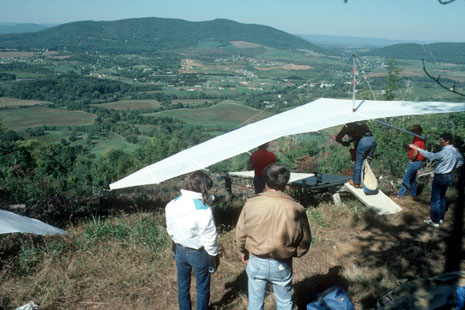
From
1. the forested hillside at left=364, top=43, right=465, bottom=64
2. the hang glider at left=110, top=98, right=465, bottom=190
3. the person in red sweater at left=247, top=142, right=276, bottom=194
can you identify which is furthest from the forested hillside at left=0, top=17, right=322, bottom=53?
the person in red sweater at left=247, top=142, right=276, bottom=194

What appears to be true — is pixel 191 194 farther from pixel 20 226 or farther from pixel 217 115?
pixel 217 115

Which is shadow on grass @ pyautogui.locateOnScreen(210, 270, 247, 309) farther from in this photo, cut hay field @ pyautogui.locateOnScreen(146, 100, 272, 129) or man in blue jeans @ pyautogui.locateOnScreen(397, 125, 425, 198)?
cut hay field @ pyautogui.locateOnScreen(146, 100, 272, 129)

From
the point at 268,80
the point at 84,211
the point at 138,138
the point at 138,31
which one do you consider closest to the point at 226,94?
the point at 268,80

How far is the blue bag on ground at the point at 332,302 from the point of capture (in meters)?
3.23

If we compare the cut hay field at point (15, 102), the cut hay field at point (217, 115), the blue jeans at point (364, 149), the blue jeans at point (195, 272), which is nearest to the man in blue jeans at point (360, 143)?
the blue jeans at point (364, 149)

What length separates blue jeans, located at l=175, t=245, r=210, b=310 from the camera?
2972 mm

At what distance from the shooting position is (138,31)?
196875 millimetres

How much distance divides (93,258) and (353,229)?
13.4ft

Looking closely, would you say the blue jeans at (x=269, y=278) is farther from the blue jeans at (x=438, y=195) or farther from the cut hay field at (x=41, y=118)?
the cut hay field at (x=41, y=118)

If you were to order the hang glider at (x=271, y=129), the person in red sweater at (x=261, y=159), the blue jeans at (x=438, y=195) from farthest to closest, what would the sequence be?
the person in red sweater at (x=261, y=159)
the blue jeans at (x=438, y=195)
the hang glider at (x=271, y=129)

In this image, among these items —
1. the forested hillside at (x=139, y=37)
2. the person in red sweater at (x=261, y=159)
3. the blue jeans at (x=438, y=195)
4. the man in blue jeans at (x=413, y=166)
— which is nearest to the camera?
the blue jeans at (x=438, y=195)

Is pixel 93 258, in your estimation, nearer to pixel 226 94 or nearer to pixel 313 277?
pixel 313 277

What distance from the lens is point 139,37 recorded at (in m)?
191

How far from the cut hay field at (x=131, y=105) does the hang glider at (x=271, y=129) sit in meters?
70.4
